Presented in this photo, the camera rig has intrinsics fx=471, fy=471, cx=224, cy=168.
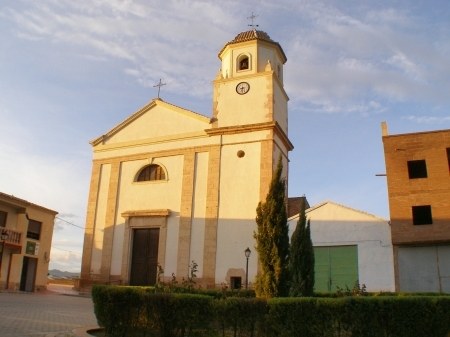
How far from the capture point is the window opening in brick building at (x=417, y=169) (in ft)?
77.0

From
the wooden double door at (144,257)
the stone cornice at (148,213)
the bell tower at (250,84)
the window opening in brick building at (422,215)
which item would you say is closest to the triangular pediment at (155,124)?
the bell tower at (250,84)

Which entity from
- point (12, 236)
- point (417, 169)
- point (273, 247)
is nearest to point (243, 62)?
point (417, 169)

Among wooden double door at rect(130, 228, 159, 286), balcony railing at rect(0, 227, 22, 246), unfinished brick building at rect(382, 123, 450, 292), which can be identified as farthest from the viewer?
wooden double door at rect(130, 228, 159, 286)

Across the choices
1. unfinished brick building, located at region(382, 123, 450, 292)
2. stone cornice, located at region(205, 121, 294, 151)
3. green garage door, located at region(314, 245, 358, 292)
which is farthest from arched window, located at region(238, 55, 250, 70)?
green garage door, located at region(314, 245, 358, 292)

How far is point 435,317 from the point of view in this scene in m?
9.10

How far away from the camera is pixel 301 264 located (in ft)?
45.4

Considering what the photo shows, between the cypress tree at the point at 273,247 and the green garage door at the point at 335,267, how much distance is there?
11.0 meters

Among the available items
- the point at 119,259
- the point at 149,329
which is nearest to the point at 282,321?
the point at 149,329

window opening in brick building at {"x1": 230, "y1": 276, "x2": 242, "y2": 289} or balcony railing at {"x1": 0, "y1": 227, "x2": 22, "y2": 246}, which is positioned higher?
balcony railing at {"x1": 0, "y1": 227, "x2": 22, "y2": 246}

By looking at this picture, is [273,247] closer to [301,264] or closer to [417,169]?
[301,264]

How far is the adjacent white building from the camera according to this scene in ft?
69.8

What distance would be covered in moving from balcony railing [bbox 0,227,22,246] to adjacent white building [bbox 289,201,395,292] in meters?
15.1

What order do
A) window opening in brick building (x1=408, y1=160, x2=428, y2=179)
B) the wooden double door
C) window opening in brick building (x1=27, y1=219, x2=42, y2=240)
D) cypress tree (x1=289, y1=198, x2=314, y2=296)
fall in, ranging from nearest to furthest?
1. cypress tree (x1=289, y1=198, x2=314, y2=296)
2. window opening in brick building (x1=408, y1=160, x2=428, y2=179)
3. the wooden double door
4. window opening in brick building (x1=27, y1=219, x2=42, y2=240)

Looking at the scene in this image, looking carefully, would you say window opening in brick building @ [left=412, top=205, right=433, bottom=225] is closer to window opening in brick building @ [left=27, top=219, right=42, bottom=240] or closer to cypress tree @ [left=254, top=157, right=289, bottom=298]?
cypress tree @ [left=254, top=157, right=289, bottom=298]
